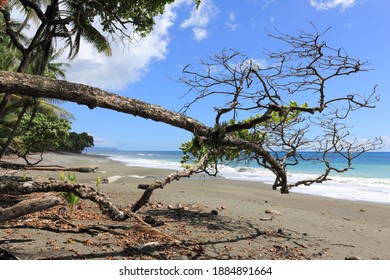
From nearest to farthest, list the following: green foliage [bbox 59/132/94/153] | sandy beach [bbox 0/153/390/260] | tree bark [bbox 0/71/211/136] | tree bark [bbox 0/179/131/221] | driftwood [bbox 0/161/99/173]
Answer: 1. tree bark [bbox 0/71/211/136]
2. tree bark [bbox 0/179/131/221]
3. sandy beach [bbox 0/153/390/260]
4. driftwood [bbox 0/161/99/173]
5. green foliage [bbox 59/132/94/153]

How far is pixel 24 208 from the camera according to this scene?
14.9ft

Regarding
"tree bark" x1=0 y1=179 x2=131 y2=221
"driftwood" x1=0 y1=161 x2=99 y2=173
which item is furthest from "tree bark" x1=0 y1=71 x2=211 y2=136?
"driftwood" x1=0 y1=161 x2=99 y2=173

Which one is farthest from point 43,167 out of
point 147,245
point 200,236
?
point 147,245

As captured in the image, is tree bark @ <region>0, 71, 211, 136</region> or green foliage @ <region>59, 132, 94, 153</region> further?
green foliage @ <region>59, 132, 94, 153</region>

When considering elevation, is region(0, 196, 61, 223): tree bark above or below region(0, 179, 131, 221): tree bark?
below

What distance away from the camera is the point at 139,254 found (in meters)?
4.93

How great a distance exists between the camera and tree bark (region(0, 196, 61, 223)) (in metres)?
4.38

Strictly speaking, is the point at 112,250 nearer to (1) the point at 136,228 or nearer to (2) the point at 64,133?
(1) the point at 136,228

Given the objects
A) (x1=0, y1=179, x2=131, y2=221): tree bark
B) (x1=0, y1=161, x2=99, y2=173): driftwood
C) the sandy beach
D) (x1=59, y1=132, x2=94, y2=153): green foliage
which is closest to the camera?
(x1=0, y1=179, x2=131, y2=221): tree bark

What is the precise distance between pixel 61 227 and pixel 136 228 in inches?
55.5

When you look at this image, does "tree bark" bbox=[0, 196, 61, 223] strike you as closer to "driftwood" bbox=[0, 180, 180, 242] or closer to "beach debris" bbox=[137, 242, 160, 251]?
"driftwood" bbox=[0, 180, 180, 242]

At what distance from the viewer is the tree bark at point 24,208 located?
172 inches

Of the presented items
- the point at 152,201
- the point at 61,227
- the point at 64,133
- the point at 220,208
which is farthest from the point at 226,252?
the point at 64,133

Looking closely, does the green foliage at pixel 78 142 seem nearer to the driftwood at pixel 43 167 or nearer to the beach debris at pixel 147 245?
the driftwood at pixel 43 167
